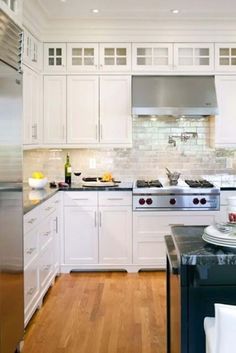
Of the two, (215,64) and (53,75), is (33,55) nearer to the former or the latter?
(53,75)

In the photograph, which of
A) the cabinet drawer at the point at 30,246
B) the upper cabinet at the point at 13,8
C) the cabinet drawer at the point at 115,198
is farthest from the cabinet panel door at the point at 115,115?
the upper cabinet at the point at 13,8

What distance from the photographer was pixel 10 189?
A: 243 cm

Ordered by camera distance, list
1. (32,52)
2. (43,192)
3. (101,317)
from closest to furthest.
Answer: (101,317), (43,192), (32,52)

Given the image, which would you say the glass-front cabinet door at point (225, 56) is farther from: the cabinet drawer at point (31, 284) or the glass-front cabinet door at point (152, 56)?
the cabinet drawer at point (31, 284)

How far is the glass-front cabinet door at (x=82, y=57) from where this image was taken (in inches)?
195

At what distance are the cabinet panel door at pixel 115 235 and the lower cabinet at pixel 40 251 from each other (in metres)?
0.50

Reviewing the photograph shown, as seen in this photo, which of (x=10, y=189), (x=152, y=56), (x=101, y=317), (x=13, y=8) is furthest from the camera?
(x=152, y=56)

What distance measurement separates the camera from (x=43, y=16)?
470 centimetres

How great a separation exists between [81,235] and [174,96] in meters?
1.93

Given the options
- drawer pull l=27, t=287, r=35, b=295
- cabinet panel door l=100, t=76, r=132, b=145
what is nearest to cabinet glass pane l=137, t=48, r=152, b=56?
cabinet panel door l=100, t=76, r=132, b=145

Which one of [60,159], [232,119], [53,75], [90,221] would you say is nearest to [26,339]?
[90,221]

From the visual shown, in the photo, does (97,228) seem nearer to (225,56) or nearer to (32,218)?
(32,218)

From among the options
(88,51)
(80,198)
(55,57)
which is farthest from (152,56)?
(80,198)

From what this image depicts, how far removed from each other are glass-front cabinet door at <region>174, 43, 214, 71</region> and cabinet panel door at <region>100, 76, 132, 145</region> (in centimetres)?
73
